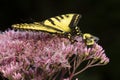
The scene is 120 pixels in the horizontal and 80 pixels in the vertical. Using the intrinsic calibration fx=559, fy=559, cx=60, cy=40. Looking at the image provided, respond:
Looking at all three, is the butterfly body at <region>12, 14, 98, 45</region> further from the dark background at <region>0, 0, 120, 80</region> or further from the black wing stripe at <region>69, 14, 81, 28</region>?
the dark background at <region>0, 0, 120, 80</region>

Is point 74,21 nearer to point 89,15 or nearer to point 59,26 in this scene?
point 59,26

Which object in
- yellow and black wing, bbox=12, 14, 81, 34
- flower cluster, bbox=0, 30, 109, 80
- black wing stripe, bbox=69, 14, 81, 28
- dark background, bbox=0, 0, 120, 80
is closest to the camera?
flower cluster, bbox=0, 30, 109, 80

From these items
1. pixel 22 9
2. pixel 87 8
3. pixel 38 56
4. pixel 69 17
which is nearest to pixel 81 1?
pixel 87 8

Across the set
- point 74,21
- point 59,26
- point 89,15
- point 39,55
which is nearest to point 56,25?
point 59,26

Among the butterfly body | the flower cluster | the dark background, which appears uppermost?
the dark background

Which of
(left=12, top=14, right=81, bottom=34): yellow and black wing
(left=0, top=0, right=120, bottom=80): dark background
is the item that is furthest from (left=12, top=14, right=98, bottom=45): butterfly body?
(left=0, top=0, right=120, bottom=80): dark background

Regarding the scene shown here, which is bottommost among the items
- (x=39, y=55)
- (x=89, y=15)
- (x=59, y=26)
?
(x=39, y=55)

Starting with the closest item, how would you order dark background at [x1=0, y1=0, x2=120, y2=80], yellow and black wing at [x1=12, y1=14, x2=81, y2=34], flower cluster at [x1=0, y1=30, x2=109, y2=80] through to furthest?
flower cluster at [x1=0, y1=30, x2=109, y2=80]
yellow and black wing at [x1=12, y1=14, x2=81, y2=34]
dark background at [x1=0, y1=0, x2=120, y2=80]
